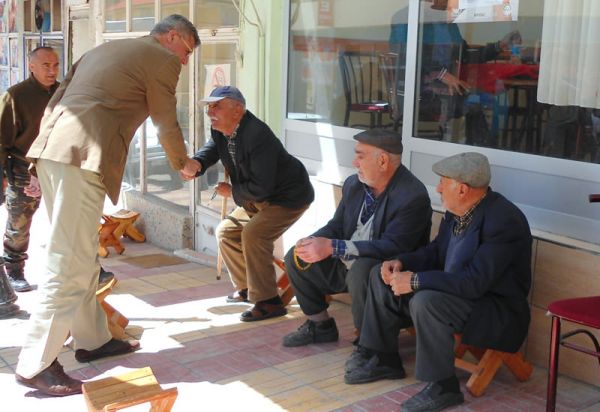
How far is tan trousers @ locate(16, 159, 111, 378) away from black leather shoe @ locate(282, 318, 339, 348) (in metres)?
1.21

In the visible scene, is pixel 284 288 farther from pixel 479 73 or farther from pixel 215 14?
pixel 215 14

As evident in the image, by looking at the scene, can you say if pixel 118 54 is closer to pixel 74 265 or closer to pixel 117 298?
pixel 74 265

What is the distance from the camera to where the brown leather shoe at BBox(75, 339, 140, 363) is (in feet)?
12.7

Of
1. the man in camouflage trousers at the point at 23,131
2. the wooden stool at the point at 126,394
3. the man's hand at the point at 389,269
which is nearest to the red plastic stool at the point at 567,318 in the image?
the man's hand at the point at 389,269

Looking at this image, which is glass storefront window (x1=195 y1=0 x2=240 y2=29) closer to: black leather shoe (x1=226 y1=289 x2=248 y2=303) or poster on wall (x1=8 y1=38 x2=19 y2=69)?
black leather shoe (x1=226 y1=289 x2=248 y2=303)

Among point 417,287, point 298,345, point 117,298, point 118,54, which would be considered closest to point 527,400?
point 417,287

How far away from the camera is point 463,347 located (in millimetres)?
3721

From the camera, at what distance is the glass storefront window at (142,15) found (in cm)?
706

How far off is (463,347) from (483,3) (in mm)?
1858

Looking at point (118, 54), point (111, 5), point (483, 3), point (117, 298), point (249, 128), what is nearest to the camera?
point (118, 54)

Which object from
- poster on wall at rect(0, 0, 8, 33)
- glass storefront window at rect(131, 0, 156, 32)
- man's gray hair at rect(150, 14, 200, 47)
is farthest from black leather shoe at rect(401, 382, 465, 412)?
poster on wall at rect(0, 0, 8, 33)

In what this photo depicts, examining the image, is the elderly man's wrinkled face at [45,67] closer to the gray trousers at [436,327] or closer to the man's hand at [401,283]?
the man's hand at [401,283]

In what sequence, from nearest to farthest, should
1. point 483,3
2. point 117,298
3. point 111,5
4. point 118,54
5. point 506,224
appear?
point 506,224, point 118,54, point 483,3, point 117,298, point 111,5

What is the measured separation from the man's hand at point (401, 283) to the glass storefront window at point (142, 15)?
4.49 metres
